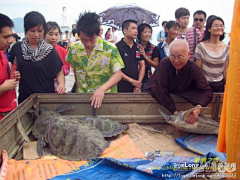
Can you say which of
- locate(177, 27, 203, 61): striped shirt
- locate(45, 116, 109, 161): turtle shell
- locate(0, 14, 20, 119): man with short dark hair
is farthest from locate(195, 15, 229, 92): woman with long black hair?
locate(0, 14, 20, 119): man with short dark hair

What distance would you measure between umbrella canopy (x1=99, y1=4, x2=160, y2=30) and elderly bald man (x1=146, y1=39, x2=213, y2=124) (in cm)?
336

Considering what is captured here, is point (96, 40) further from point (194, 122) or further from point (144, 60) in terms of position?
point (194, 122)

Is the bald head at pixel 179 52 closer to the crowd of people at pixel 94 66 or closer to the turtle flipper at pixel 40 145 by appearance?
the crowd of people at pixel 94 66

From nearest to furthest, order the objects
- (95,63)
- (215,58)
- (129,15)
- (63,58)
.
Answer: (95,63) < (215,58) < (63,58) < (129,15)

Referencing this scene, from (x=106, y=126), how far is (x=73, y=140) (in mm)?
484

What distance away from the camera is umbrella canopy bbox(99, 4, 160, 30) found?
19.5ft

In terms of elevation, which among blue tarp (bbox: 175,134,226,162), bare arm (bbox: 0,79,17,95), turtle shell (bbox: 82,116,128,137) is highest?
bare arm (bbox: 0,79,17,95)

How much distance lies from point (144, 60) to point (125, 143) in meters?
1.88

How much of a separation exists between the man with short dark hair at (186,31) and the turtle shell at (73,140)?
93.7 inches

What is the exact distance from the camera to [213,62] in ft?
11.0

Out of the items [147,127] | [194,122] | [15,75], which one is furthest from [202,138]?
[15,75]

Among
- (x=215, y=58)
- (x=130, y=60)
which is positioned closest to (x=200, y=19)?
(x=215, y=58)

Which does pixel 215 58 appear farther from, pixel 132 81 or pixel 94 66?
pixel 94 66

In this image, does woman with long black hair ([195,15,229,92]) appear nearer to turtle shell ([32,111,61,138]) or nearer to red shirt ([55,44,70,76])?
red shirt ([55,44,70,76])
